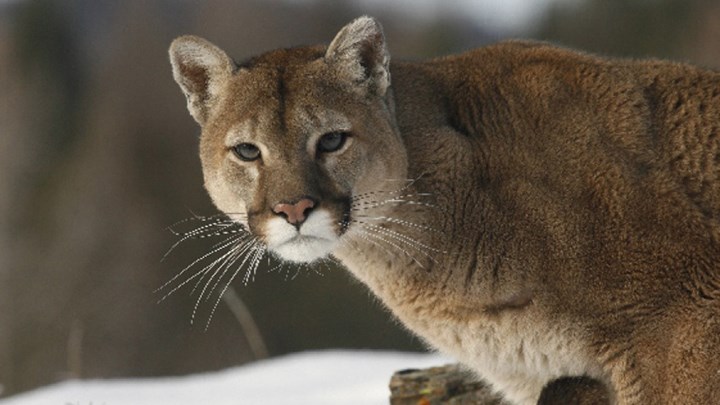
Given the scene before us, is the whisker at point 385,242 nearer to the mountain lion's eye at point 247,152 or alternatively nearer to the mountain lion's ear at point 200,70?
the mountain lion's eye at point 247,152

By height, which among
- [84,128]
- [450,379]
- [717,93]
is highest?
[84,128]

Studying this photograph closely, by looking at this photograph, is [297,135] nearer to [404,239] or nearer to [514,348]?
[404,239]

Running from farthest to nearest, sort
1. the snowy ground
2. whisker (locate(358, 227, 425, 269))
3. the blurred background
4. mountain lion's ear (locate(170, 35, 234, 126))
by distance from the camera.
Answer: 1. the blurred background
2. the snowy ground
3. mountain lion's ear (locate(170, 35, 234, 126))
4. whisker (locate(358, 227, 425, 269))

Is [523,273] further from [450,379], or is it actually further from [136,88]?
[136,88]

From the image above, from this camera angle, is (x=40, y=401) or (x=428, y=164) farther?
(x=40, y=401)

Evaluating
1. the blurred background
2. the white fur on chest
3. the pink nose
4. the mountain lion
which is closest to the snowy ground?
the white fur on chest

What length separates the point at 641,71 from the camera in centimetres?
771

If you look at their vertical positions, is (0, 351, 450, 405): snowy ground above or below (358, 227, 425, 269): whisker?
below

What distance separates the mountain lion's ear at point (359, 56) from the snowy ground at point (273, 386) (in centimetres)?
262

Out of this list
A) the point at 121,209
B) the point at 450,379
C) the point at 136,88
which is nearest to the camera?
the point at 450,379

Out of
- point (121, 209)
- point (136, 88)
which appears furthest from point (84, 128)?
point (121, 209)

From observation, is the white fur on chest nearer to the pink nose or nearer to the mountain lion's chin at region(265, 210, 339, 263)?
the mountain lion's chin at region(265, 210, 339, 263)

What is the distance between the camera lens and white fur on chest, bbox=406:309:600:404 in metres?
7.20

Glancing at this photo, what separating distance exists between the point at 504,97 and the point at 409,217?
0.81m
